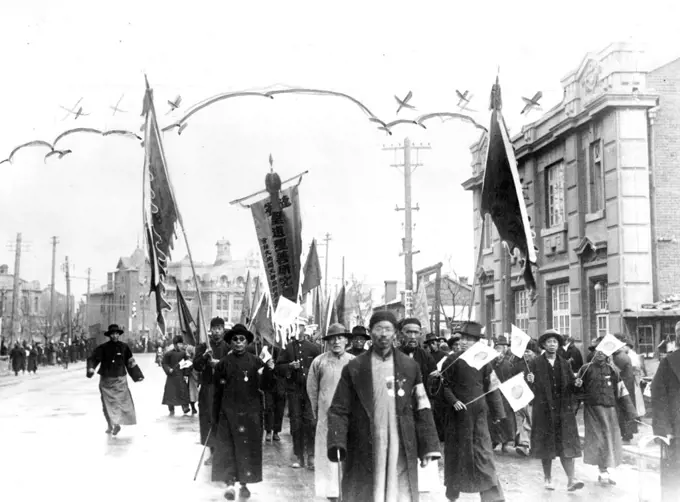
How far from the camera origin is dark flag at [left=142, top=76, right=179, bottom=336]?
1115cm

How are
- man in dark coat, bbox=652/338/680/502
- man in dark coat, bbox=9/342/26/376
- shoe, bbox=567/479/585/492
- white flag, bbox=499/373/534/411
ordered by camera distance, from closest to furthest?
1. man in dark coat, bbox=652/338/680/502
2. white flag, bbox=499/373/534/411
3. shoe, bbox=567/479/585/492
4. man in dark coat, bbox=9/342/26/376

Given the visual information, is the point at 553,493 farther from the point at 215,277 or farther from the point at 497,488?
the point at 215,277

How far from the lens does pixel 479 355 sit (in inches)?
352

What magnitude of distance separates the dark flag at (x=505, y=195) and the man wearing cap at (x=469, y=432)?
6.02ft

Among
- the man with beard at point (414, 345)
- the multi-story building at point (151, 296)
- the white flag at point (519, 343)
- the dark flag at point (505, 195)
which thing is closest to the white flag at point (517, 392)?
the man with beard at point (414, 345)

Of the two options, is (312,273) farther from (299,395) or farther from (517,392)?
(517,392)

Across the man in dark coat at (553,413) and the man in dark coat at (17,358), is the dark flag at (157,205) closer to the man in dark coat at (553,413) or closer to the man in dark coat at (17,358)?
the man in dark coat at (553,413)

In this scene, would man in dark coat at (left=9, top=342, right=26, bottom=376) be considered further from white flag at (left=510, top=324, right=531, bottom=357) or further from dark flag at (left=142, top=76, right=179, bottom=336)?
white flag at (left=510, top=324, right=531, bottom=357)

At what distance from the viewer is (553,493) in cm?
987

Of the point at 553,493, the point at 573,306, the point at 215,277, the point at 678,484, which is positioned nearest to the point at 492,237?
the point at 573,306

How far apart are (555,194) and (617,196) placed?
163 inches

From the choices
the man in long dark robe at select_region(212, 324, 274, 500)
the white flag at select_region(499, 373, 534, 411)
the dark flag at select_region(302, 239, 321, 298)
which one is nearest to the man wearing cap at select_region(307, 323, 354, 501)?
the man in long dark robe at select_region(212, 324, 274, 500)

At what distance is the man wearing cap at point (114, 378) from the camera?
15.4m

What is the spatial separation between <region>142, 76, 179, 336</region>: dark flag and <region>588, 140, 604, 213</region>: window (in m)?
12.7
